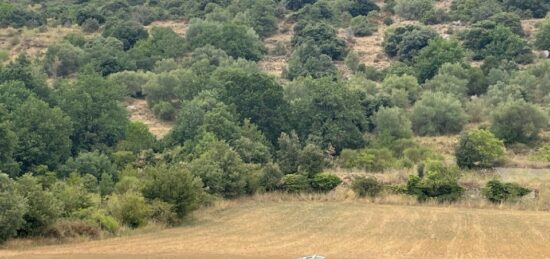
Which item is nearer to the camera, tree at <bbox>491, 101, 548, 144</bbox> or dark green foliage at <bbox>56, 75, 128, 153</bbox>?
dark green foliage at <bbox>56, 75, 128, 153</bbox>

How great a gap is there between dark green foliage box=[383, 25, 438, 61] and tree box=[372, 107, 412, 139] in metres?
24.8

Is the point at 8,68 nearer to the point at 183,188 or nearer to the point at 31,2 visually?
the point at 183,188

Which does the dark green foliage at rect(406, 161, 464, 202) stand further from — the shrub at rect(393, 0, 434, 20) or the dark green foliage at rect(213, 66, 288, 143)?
the shrub at rect(393, 0, 434, 20)

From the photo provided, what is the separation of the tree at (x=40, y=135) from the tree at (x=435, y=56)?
4181 cm

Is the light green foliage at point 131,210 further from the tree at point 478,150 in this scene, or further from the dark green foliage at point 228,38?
the dark green foliage at point 228,38

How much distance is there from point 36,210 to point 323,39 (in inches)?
2712

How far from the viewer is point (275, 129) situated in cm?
7575

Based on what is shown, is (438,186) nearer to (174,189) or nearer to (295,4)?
(174,189)

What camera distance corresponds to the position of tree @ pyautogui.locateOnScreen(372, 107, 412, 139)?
77.4m

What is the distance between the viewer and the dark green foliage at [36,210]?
1684 inches

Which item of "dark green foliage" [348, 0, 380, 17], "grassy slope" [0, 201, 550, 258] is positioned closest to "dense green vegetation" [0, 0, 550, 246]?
"dark green foliage" [348, 0, 380, 17]

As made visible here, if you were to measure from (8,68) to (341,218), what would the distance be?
39.8m

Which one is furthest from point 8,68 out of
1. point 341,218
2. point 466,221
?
point 466,221

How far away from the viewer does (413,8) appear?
396ft
